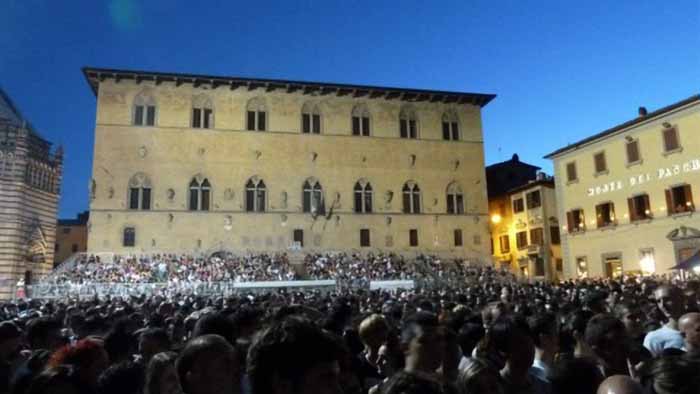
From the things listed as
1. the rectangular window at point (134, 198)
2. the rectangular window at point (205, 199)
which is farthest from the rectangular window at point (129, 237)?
the rectangular window at point (205, 199)

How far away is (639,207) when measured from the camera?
3097 centimetres

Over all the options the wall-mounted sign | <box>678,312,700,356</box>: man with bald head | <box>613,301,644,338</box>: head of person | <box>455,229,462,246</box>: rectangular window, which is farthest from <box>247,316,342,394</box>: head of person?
<box>455,229,462,246</box>: rectangular window

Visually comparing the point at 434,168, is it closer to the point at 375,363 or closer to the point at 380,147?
the point at 380,147

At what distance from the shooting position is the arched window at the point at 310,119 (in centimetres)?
3978

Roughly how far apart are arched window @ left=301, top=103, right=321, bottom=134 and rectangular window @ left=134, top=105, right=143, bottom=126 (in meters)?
11.6

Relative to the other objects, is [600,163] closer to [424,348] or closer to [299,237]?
[299,237]

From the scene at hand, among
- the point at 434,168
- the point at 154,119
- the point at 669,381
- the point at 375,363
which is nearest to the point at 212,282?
the point at 154,119

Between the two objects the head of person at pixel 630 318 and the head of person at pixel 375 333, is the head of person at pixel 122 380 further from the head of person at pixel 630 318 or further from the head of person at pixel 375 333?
the head of person at pixel 630 318

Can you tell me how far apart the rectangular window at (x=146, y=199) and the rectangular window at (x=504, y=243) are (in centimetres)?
3041

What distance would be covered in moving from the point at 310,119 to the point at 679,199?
2501cm

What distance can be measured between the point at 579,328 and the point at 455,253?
3524cm

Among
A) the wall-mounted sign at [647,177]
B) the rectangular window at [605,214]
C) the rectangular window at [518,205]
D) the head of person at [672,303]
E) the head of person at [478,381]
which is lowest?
the head of person at [478,381]

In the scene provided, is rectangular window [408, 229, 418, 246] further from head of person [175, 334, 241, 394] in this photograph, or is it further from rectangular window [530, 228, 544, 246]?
head of person [175, 334, 241, 394]

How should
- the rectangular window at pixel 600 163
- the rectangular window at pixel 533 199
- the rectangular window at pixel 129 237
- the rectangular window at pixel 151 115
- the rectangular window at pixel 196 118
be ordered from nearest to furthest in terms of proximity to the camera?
1. the rectangular window at pixel 600 163
2. the rectangular window at pixel 129 237
3. the rectangular window at pixel 151 115
4. the rectangular window at pixel 196 118
5. the rectangular window at pixel 533 199
